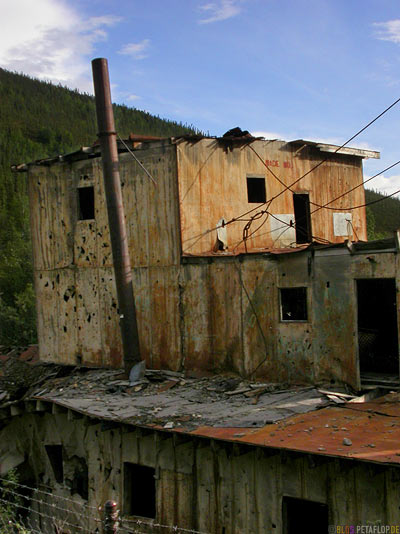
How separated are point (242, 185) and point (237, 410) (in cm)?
715

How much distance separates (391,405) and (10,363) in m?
13.7

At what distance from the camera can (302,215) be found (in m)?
19.0

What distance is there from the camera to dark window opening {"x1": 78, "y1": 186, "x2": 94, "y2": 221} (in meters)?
17.6

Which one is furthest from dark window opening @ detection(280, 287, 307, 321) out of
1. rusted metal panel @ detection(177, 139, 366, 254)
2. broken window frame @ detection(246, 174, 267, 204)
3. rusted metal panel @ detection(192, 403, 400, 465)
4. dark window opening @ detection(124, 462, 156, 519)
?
dark window opening @ detection(124, 462, 156, 519)

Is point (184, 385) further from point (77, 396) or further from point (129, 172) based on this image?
point (129, 172)

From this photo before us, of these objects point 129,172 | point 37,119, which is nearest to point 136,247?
point 129,172

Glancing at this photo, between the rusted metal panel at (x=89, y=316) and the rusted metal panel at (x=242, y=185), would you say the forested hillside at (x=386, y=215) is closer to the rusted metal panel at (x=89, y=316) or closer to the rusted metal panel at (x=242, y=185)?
the rusted metal panel at (x=242, y=185)

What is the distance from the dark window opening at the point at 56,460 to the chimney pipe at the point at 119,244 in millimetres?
2728

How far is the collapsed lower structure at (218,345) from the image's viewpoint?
10242mm

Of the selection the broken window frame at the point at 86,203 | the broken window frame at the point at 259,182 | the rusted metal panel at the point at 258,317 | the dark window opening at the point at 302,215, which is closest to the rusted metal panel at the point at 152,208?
the broken window frame at the point at 86,203

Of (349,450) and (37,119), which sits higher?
(37,119)

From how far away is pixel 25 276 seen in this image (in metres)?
45.0

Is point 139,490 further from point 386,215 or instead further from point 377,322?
point 386,215

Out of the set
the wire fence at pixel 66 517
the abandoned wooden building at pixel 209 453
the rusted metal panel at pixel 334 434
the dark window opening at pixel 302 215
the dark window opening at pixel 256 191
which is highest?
the dark window opening at pixel 256 191
